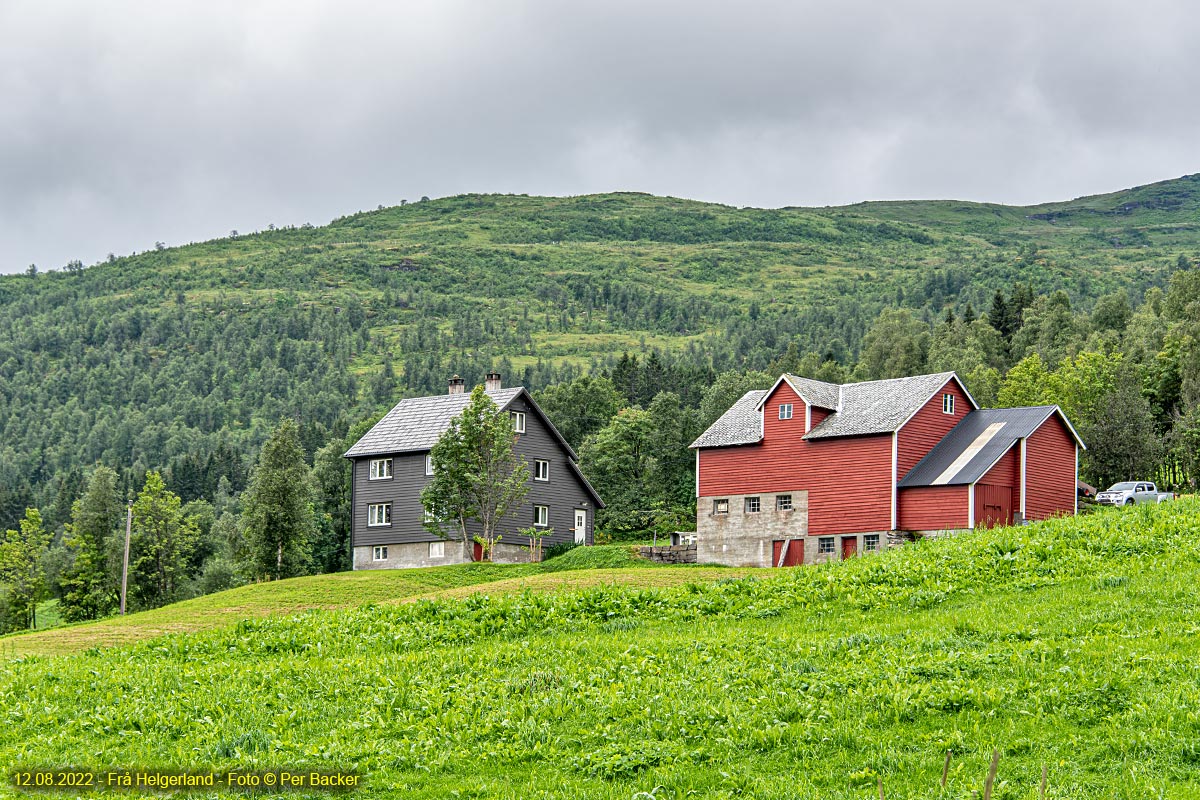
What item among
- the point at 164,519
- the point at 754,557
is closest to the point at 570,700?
the point at 754,557

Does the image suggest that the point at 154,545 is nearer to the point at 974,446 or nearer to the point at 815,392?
the point at 815,392

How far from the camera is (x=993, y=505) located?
2429 inches

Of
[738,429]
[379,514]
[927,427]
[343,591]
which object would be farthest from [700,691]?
[379,514]

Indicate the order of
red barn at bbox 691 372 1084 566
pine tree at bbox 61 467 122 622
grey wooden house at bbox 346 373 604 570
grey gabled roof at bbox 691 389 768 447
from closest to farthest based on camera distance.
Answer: red barn at bbox 691 372 1084 566
grey gabled roof at bbox 691 389 768 447
grey wooden house at bbox 346 373 604 570
pine tree at bbox 61 467 122 622

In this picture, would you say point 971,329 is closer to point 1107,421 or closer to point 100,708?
point 1107,421

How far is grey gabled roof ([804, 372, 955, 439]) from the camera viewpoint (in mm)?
64812

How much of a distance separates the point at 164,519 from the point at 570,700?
81.3m

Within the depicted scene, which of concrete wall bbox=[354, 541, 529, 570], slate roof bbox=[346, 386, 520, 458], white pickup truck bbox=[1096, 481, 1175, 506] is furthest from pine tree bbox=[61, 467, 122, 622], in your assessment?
white pickup truck bbox=[1096, 481, 1175, 506]

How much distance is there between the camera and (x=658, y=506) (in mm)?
112688

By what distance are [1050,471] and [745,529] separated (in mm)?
14966

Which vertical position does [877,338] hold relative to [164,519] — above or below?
above

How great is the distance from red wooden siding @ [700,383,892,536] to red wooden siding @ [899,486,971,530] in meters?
0.84

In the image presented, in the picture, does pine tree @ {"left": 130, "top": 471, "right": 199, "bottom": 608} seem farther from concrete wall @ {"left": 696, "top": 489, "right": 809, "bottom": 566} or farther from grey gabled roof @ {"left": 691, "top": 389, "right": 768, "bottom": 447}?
grey gabled roof @ {"left": 691, "top": 389, "right": 768, "bottom": 447}

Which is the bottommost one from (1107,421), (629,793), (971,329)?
(629,793)
